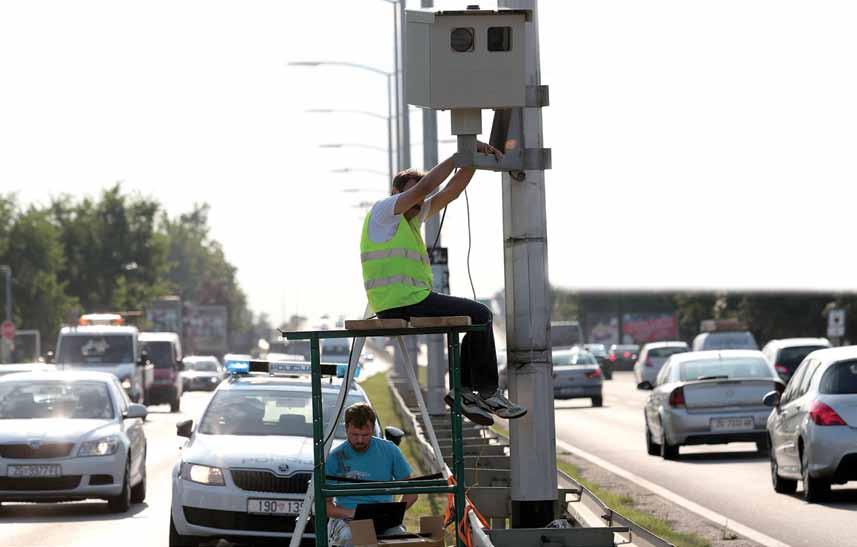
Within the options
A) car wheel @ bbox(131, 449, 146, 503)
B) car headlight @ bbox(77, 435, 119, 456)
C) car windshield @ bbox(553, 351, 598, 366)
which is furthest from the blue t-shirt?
car windshield @ bbox(553, 351, 598, 366)

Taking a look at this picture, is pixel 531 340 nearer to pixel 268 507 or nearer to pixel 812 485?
pixel 268 507

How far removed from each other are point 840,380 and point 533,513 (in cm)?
785

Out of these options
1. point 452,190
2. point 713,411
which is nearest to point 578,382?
point 713,411

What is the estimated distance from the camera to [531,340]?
1065 centimetres

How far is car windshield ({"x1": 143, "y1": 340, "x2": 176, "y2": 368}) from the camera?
2021 inches

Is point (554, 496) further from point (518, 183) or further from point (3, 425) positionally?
point (3, 425)

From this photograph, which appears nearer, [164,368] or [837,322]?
[164,368]

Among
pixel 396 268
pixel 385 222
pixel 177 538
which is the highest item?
pixel 385 222

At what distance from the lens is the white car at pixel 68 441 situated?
18.5m

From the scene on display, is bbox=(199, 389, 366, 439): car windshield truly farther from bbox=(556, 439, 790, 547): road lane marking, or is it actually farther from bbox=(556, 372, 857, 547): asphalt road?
bbox=(556, 372, 857, 547): asphalt road

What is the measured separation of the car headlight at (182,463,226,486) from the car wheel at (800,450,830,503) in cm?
610

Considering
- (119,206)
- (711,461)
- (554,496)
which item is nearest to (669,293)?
(119,206)

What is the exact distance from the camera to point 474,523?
834 centimetres

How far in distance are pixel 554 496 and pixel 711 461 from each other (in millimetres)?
14667
